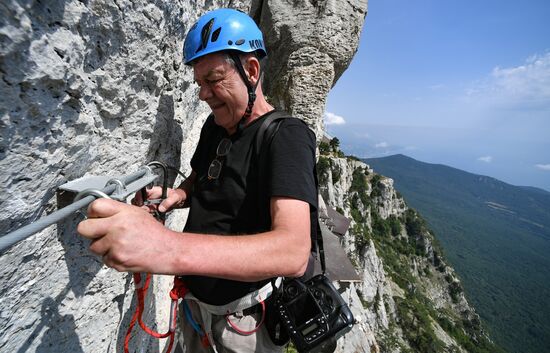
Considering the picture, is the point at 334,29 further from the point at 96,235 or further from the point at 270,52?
the point at 96,235

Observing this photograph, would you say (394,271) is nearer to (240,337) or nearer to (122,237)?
(240,337)

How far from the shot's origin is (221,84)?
2.40 meters

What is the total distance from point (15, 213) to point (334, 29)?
15.0 meters

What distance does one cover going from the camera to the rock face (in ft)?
4.51

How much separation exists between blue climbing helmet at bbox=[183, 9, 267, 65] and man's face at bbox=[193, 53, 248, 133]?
0.25 feet

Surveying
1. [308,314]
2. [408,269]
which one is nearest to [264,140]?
[308,314]

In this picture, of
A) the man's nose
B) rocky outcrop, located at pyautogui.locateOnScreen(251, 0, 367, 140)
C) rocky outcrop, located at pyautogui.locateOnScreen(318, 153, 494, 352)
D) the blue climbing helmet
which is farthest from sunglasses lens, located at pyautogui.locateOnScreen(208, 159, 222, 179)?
rocky outcrop, located at pyautogui.locateOnScreen(318, 153, 494, 352)

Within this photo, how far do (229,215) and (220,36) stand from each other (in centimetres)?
145

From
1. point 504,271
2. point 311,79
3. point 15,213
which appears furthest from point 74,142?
point 504,271

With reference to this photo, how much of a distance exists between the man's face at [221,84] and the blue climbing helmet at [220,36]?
8 centimetres

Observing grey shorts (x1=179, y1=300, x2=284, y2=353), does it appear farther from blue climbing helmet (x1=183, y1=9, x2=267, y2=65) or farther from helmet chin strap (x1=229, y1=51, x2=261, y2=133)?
blue climbing helmet (x1=183, y1=9, x2=267, y2=65)

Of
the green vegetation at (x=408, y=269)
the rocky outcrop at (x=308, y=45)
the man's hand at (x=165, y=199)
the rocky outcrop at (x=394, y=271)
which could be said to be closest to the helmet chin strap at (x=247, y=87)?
the man's hand at (x=165, y=199)

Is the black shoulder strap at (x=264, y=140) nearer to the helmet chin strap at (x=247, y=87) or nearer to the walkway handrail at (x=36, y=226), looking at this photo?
the helmet chin strap at (x=247, y=87)

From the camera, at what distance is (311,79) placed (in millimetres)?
14742
